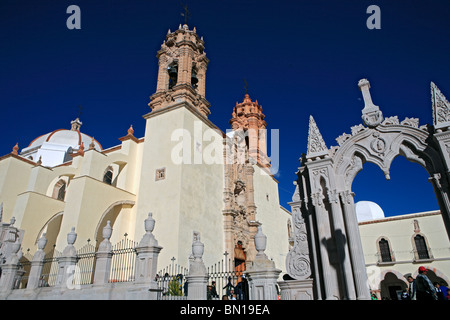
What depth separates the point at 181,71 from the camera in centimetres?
1858

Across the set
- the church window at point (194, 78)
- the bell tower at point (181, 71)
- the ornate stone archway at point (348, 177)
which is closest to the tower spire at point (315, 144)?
the ornate stone archway at point (348, 177)

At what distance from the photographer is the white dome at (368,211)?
96.5 ft

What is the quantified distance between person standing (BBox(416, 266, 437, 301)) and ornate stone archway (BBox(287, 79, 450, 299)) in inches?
60.4

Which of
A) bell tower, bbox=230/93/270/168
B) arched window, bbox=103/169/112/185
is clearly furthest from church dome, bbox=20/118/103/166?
bell tower, bbox=230/93/270/168

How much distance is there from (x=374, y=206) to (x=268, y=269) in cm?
2729

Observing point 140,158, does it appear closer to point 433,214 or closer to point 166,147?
point 166,147

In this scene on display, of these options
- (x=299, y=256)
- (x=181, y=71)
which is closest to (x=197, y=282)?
(x=299, y=256)

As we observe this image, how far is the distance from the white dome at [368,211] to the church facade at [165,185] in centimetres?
1212

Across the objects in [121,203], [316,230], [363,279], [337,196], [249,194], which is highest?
[249,194]

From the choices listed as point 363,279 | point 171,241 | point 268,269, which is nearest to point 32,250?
point 171,241

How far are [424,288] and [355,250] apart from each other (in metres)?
1.93

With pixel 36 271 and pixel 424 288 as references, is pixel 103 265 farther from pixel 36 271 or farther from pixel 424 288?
pixel 424 288

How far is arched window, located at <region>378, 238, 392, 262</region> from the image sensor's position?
2344 cm

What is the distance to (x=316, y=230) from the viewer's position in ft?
26.8
